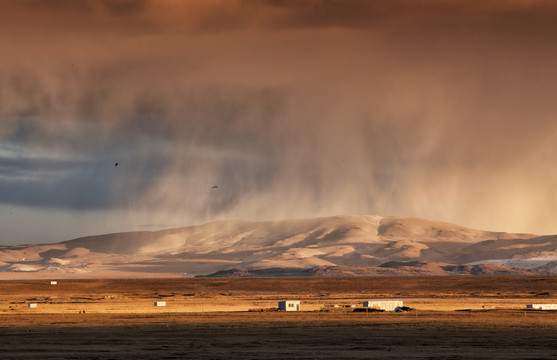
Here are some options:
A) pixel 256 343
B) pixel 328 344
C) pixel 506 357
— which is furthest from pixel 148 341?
pixel 506 357

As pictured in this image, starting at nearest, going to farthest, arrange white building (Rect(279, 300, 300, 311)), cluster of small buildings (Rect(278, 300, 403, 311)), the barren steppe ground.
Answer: the barren steppe ground → cluster of small buildings (Rect(278, 300, 403, 311)) → white building (Rect(279, 300, 300, 311))

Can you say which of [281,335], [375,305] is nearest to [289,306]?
[375,305]

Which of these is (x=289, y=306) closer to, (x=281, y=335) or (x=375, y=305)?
(x=375, y=305)

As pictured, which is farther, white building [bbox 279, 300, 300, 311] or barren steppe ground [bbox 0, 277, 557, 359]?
white building [bbox 279, 300, 300, 311]

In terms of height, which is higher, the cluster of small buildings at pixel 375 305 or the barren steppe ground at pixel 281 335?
the cluster of small buildings at pixel 375 305

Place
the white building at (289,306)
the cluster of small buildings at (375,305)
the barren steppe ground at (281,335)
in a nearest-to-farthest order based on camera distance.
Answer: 1. the barren steppe ground at (281,335)
2. the cluster of small buildings at (375,305)
3. the white building at (289,306)

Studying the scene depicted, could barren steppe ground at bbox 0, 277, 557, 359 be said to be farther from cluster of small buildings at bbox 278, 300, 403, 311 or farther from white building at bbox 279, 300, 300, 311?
cluster of small buildings at bbox 278, 300, 403, 311

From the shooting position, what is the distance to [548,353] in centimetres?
5275

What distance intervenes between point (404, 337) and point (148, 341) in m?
19.6

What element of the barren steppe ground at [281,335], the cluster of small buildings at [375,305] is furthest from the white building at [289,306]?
the barren steppe ground at [281,335]

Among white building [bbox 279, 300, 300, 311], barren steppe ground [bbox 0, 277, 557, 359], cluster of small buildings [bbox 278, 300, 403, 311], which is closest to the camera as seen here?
barren steppe ground [bbox 0, 277, 557, 359]

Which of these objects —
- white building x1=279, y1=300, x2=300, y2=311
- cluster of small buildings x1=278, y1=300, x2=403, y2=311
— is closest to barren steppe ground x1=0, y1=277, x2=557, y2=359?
white building x1=279, y1=300, x2=300, y2=311

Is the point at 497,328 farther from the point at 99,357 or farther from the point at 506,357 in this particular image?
the point at 99,357

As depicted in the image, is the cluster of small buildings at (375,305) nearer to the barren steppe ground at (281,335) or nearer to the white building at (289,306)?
the white building at (289,306)
